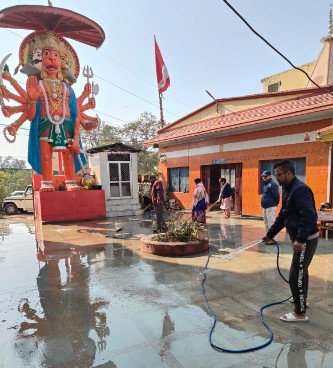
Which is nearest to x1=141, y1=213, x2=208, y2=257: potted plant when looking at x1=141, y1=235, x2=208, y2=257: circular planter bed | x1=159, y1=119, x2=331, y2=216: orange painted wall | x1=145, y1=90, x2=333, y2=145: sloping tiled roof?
x1=141, y1=235, x2=208, y2=257: circular planter bed

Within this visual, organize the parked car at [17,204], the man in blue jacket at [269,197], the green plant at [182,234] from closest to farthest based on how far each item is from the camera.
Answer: the green plant at [182,234] → the man in blue jacket at [269,197] → the parked car at [17,204]

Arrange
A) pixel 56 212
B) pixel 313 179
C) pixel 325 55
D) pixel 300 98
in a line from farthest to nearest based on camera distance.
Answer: pixel 325 55 < pixel 56 212 < pixel 300 98 < pixel 313 179

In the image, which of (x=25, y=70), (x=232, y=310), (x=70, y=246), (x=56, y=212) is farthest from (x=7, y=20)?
(x=232, y=310)

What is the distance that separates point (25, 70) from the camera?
11.2 meters

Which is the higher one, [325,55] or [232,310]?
[325,55]

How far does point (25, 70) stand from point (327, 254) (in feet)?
39.6

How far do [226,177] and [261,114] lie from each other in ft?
Result: 11.5

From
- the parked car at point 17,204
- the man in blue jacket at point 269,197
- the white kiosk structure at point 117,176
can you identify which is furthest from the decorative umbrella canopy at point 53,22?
the man in blue jacket at point 269,197

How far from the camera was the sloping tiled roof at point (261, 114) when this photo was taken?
8852mm

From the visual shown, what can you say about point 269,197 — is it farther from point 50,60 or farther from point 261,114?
point 50,60

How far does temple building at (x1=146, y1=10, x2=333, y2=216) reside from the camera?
9195mm

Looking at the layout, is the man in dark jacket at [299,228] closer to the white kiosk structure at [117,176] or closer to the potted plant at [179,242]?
the potted plant at [179,242]

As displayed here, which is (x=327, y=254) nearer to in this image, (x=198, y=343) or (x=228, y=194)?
(x=198, y=343)

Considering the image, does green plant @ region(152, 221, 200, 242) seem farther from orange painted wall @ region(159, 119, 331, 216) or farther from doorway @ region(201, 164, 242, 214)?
doorway @ region(201, 164, 242, 214)
